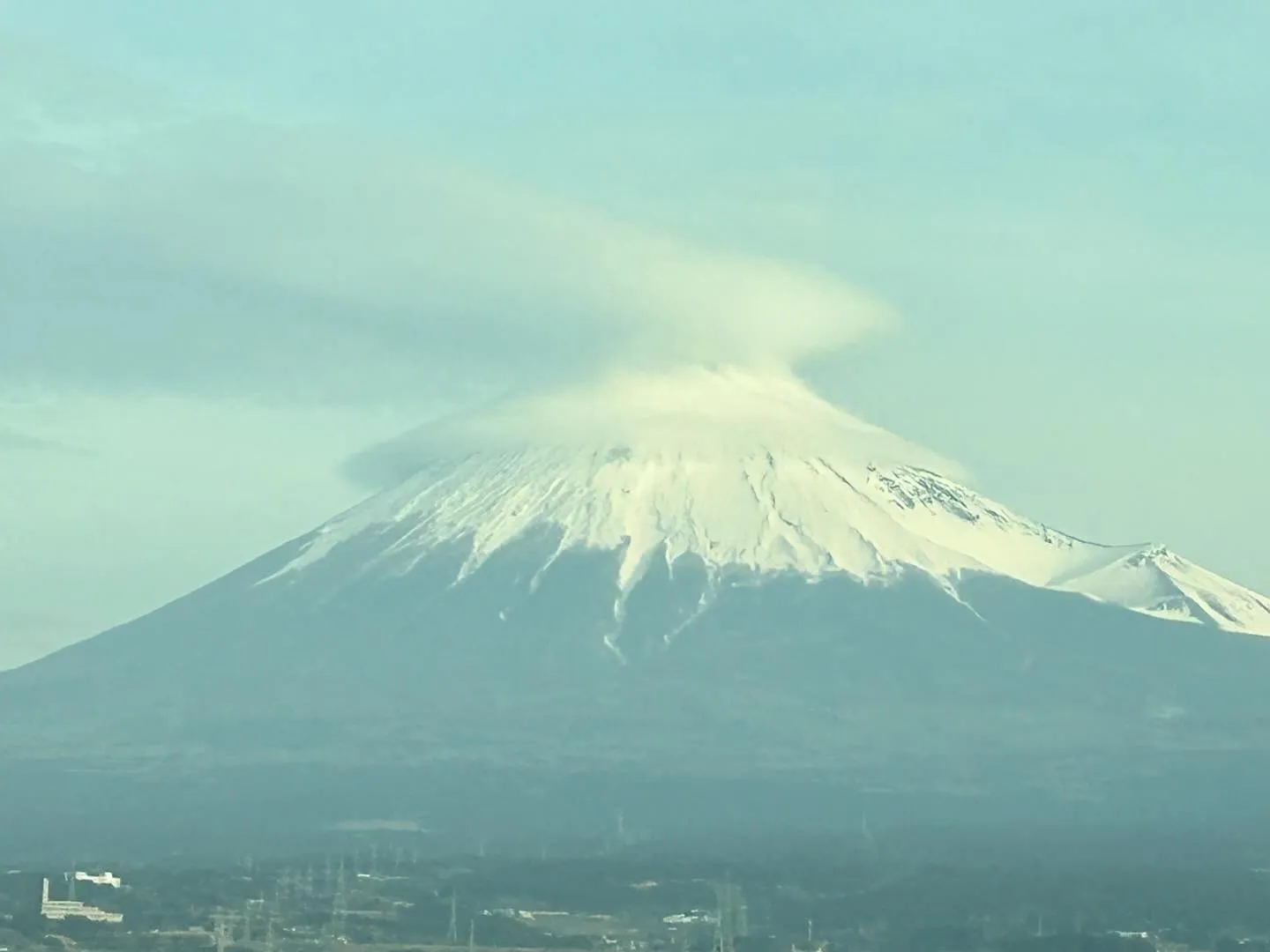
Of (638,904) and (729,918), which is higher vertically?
(638,904)

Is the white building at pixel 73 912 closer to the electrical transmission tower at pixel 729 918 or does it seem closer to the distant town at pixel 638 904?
the distant town at pixel 638 904

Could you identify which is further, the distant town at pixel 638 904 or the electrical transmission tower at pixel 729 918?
the distant town at pixel 638 904

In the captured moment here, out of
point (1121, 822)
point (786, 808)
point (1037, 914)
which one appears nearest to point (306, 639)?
point (786, 808)

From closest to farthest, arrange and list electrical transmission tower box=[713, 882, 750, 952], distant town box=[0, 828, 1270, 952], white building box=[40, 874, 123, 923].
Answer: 1. electrical transmission tower box=[713, 882, 750, 952]
2. distant town box=[0, 828, 1270, 952]
3. white building box=[40, 874, 123, 923]

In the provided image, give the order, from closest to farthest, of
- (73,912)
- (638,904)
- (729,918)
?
1. (73,912)
2. (729,918)
3. (638,904)

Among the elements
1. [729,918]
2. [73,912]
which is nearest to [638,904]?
[729,918]

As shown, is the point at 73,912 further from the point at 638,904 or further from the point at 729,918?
the point at 729,918

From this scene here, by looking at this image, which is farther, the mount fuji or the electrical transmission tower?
the mount fuji

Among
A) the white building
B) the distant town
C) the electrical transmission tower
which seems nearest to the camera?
the electrical transmission tower

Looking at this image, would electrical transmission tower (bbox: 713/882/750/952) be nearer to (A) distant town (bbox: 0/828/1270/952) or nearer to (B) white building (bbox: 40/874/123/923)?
(A) distant town (bbox: 0/828/1270/952)

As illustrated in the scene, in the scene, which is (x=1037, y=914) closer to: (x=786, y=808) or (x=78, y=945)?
(x=78, y=945)

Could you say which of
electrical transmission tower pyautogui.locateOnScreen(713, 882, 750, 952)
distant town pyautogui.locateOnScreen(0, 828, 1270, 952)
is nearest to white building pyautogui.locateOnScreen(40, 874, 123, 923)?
distant town pyautogui.locateOnScreen(0, 828, 1270, 952)

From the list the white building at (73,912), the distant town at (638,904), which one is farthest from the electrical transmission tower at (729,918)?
the white building at (73,912)
